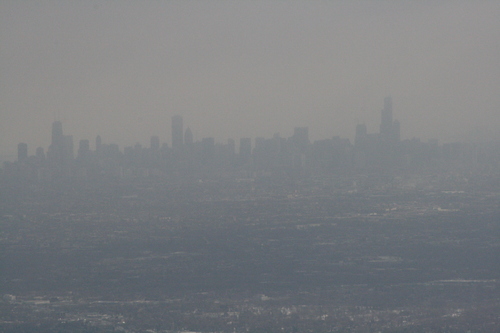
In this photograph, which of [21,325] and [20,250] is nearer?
[21,325]

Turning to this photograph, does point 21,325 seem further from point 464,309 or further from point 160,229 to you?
point 160,229

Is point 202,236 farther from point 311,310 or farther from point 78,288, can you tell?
point 311,310

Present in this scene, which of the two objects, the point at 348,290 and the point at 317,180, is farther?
the point at 317,180

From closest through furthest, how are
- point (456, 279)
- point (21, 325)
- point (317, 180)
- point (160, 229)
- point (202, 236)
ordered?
point (21, 325), point (456, 279), point (202, 236), point (160, 229), point (317, 180)

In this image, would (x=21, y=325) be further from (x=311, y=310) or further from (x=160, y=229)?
(x=160, y=229)

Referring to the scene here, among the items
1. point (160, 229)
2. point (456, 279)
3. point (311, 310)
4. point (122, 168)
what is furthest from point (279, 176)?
point (311, 310)

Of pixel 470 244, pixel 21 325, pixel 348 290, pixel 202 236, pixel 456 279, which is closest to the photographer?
pixel 21 325

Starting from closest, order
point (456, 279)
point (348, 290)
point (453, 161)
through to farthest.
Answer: point (348, 290) → point (456, 279) → point (453, 161)

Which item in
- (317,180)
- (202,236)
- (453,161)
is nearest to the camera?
(202,236)

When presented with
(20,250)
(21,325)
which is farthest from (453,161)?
(21,325)

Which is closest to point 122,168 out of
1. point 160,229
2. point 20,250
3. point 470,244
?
point 160,229
